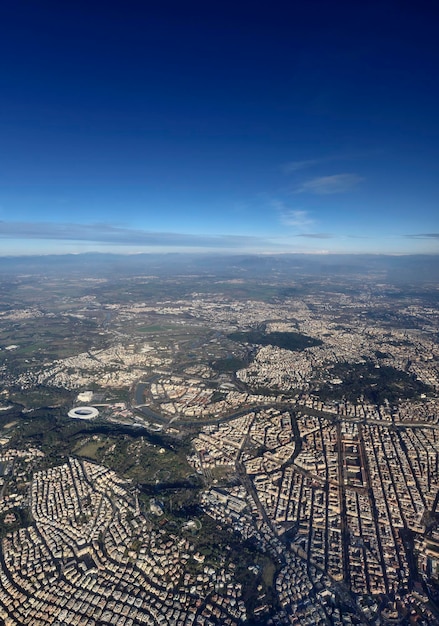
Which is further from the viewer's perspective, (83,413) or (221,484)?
(83,413)

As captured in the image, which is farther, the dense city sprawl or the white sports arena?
the white sports arena

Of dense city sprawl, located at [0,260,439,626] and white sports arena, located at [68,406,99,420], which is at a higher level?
dense city sprawl, located at [0,260,439,626]

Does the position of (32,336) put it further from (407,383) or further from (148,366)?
(407,383)

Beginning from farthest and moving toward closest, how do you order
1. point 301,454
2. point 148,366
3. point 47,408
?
point 148,366 < point 47,408 < point 301,454

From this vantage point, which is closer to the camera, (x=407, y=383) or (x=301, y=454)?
(x=301, y=454)

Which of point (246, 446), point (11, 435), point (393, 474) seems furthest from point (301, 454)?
point (11, 435)

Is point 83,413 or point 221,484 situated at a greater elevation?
point 221,484

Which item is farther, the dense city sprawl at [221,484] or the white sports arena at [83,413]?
the white sports arena at [83,413]

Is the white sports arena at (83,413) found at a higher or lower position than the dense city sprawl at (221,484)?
lower
